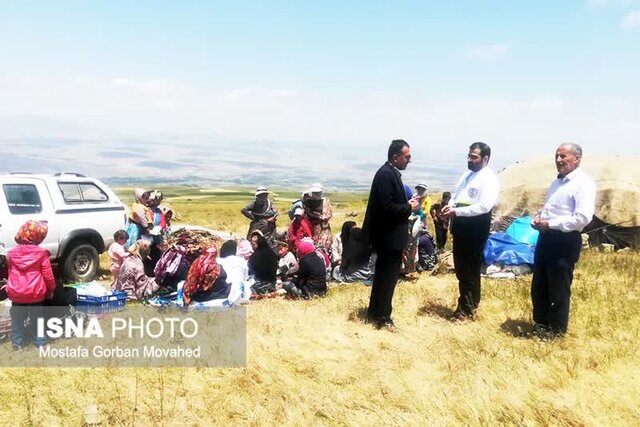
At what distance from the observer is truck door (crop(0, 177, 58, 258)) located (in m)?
8.06

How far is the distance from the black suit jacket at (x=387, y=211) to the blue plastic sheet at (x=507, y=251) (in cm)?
462

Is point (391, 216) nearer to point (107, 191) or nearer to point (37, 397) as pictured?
point (37, 397)

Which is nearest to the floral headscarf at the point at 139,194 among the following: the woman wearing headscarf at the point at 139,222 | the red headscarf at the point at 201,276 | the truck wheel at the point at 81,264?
the woman wearing headscarf at the point at 139,222

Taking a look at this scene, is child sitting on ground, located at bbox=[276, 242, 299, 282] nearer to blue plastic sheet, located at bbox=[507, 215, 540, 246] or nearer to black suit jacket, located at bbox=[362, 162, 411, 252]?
black suit jacket, located at bbox=[362, 162, 411, 252]

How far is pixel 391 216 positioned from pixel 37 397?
14.2 feet

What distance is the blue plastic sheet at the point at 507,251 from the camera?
32.0 ft

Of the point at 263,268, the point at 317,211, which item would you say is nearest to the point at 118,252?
the point at 263,268

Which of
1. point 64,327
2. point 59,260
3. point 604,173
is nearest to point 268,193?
point 59,260

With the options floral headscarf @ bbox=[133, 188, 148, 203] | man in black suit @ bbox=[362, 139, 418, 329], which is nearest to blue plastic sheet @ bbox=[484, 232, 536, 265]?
man in black suit @ bbox=[362, 139, 418, 329]

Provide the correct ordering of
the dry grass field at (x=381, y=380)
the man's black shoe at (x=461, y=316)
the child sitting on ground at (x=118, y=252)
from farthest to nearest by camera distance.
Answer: the child sitting on ground at (x=118, y=252) → the man's black shoe at (x=461, y=316) → the dry grass field at (x=381, y=380)

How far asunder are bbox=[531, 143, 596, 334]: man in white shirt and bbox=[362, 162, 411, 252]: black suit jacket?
162 centimetres

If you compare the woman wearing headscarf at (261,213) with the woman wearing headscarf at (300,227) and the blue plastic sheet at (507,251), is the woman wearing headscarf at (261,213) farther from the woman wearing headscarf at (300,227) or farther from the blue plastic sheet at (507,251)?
the blue plastic sheet at (507,251)

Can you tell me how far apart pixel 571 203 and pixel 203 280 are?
203 inches

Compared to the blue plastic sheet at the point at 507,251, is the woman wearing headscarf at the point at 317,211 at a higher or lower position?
higher
